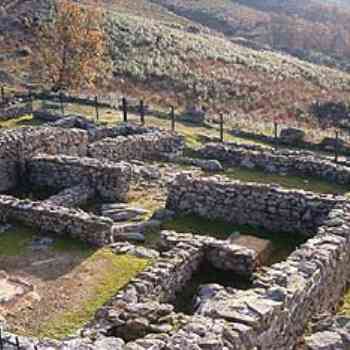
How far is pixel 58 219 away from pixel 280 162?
11922mm

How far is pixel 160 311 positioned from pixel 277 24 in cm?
15687

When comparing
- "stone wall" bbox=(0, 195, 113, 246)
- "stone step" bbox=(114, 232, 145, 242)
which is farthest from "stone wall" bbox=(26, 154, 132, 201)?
"stone step" bbox=(114, 232, 145, 242)

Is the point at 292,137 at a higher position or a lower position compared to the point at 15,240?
higher

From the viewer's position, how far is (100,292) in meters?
16.2

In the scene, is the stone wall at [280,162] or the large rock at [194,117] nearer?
the stone wall at [280,162]

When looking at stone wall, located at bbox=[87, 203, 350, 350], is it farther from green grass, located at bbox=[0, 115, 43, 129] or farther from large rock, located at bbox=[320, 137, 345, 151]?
green grass, located at bbox=[0, 115, 43, 129]

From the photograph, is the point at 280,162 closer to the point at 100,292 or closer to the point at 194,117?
the point at 100,292

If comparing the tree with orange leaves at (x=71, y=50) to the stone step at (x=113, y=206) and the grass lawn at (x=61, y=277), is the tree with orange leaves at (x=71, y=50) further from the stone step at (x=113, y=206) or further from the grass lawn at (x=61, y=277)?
the grass lawn at (x=61, y=277)

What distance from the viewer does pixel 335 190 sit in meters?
26.0

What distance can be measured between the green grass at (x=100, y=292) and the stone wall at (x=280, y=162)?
11.7 meters

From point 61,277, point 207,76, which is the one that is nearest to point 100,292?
point 61,277

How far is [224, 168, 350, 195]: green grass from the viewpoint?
1025 inches

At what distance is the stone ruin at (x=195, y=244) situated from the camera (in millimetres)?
12273

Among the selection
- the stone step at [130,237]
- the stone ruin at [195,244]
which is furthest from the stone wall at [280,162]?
the stone step at [130,237]
